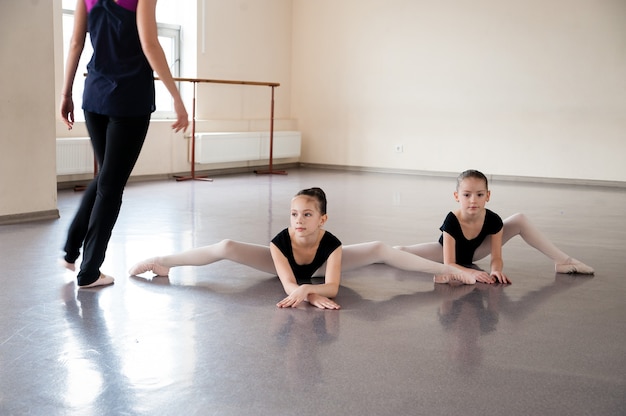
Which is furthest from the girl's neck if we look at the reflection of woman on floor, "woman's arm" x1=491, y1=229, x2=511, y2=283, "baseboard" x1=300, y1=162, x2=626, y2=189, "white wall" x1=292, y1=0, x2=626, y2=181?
"white wall" x1=292, y1=0, x2=626, y2=181

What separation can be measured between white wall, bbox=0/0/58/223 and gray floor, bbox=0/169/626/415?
53cm

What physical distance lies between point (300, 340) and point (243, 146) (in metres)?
6.78

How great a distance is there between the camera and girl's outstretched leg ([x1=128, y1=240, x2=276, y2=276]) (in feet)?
10.4

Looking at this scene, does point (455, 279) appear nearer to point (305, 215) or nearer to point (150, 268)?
point (305, 215)

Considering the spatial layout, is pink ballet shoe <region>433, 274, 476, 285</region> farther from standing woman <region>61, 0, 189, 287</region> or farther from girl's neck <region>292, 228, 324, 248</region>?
standing woman <region>61, 0, 189, 287</region>

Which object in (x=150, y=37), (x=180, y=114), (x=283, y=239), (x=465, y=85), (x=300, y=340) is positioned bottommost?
(x=300, y=340)

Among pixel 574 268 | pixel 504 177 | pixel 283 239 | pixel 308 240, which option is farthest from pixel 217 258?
pixel 504 177

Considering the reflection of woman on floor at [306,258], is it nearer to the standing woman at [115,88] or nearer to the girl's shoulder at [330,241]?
the girl's shoulder at [330,241]

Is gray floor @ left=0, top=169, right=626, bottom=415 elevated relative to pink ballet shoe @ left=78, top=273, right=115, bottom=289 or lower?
lower

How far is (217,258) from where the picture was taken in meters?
3.20

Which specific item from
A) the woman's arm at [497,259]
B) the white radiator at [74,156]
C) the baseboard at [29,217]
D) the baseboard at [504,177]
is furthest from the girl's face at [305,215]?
the baseboard at [504,177]

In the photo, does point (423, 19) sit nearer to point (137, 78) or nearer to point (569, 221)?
point (569, 221)

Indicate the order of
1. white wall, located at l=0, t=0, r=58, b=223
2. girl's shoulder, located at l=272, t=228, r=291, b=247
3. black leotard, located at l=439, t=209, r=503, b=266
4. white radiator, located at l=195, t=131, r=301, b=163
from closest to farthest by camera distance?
girl's shoulder, located at l=272, t=228, r=291, b=247 < black leotard, located at l=439, t=209, r=503, b=266 < white wall, located at l=0, t=0, r=58, b=223 < white radiator, located at l=195, t=131, r=301, b=163

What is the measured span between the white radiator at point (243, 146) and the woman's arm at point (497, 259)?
534 cm
